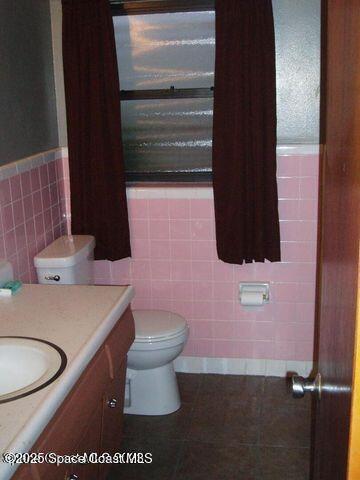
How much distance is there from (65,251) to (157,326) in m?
0.59

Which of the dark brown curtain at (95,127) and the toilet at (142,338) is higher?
the dark brown curtain at (95,127)

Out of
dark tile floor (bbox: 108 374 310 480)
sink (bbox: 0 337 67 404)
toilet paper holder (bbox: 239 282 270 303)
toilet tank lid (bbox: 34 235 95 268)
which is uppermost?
toilet tank lid (bbox: 34 235 95 268)

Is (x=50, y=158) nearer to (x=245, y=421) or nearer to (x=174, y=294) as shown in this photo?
(x=174, y=294)

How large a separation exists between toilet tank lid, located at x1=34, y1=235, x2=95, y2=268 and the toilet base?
2.12 feet

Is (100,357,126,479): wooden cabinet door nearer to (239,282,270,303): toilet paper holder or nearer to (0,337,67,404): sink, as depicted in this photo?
(0,337,67,404): sink

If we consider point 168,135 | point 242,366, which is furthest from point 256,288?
point 168,135

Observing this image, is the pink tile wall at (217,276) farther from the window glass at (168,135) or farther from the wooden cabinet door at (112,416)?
the wooden cabinet door at (112,416)

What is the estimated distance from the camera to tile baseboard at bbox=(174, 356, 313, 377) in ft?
10.6

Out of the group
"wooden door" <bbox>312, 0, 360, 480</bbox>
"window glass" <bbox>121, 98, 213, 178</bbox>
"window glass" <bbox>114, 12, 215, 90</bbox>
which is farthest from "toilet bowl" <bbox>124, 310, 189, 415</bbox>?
"wooden door" <bbox>312, 0, 360, 480</bbox>

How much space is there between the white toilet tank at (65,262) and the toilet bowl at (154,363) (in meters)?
0.39

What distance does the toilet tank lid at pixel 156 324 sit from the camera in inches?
108

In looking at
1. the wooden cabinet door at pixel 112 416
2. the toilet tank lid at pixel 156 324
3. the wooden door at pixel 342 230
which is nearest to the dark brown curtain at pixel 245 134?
the toilet tank lid at pixel 156 324

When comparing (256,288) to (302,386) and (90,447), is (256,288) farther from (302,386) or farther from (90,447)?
(302,386)

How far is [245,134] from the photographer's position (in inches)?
112
